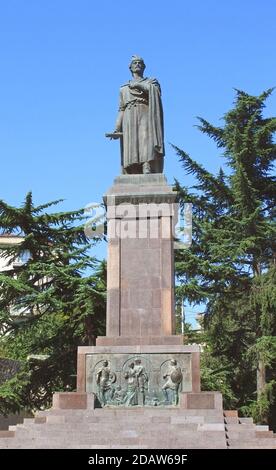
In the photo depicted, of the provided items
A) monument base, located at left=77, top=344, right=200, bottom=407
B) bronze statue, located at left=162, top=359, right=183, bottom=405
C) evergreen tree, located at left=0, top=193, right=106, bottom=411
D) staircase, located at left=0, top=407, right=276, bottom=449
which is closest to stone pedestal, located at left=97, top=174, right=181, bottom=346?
monument base, located at left=77, top=344, right=200, bottom=407

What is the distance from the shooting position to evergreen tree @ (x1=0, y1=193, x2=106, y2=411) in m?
21.2

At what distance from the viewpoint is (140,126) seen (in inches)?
616

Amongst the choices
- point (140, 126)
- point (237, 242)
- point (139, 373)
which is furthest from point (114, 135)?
point (237, 242)

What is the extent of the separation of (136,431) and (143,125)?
23.1 ft

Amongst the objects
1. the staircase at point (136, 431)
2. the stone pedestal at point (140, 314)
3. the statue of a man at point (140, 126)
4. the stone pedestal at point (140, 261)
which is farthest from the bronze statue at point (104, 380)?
the statue of a man at point (140, 126)

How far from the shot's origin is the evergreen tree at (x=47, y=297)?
2119 cm

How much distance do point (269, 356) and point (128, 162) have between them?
8.08m

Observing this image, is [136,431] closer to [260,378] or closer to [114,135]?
[114,135]

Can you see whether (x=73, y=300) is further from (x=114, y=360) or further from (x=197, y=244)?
(x=114, y=360)

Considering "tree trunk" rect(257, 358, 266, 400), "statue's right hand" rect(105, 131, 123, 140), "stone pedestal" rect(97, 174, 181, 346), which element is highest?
"statue's right hand" rect(105, 131, 123, 140)

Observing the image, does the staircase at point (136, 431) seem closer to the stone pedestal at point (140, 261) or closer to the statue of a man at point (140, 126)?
the stone pedestal at point (140, 261)

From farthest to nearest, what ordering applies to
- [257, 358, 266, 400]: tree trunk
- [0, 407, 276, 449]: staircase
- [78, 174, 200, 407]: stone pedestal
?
[257, 358, 266, 400]: tree trunk → [78, 174, 200, 407]: stone pedestal → [0, 407, 276, 449]: staircase

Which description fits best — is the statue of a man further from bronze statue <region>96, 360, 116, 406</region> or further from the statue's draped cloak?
bronze statue <region>96, 360, 116, 406</region>
